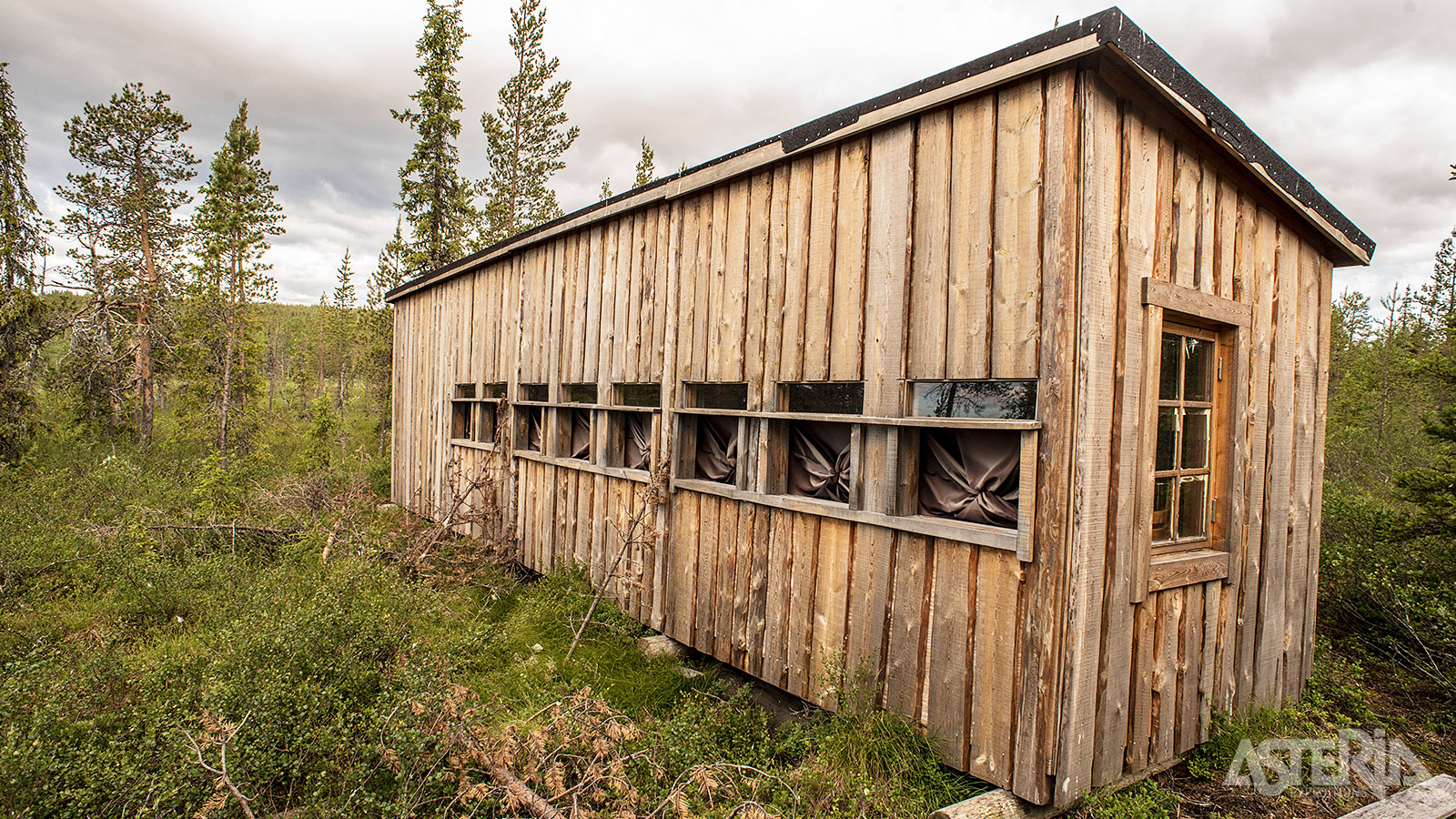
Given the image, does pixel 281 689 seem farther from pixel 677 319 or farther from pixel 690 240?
pixel 690 240

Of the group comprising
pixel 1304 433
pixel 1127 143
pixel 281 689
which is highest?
pixel 1127 143

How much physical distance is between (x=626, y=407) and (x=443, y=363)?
5.44 m

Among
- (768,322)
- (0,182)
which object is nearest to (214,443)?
(0,182)

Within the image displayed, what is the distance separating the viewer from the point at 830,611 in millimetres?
4246

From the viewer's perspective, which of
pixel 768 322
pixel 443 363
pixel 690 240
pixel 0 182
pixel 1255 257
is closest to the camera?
pixel 1255 257

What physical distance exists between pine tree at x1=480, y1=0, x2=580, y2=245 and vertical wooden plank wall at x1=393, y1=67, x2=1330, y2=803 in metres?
16.8

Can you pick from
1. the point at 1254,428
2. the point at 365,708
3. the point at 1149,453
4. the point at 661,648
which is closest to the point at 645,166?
the point at 661,648

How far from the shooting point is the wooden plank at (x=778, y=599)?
4.57 metres

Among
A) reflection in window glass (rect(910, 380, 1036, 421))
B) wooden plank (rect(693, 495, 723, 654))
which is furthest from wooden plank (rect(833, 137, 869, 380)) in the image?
wooden plank (rect(693, 495, 723, 654))

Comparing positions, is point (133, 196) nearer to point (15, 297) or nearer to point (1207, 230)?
point (15, 297)

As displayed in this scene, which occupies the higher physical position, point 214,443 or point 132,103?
point 132,103

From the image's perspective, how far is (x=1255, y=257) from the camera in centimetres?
444

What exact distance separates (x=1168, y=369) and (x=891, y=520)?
1.95m

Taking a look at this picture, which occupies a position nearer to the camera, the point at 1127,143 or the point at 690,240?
the point at 1127,143
